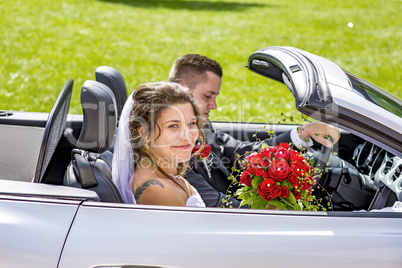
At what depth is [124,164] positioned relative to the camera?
7.56 ft

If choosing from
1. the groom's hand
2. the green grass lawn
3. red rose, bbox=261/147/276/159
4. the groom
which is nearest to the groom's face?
the groom

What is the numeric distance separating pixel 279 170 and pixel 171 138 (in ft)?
1.72

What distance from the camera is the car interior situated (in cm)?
210

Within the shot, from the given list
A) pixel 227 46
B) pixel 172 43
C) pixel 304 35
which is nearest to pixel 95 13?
pixel 172 43

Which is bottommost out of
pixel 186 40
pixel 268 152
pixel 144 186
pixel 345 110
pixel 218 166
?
pixel 218 166

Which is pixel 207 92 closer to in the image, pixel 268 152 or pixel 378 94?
pixel 268 152

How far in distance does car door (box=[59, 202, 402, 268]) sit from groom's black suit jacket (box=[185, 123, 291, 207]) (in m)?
0.77

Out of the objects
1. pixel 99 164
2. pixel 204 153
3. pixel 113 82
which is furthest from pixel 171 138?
pixel 113 82

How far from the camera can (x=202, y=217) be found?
5.95ft

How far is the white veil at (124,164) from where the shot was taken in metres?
2.27

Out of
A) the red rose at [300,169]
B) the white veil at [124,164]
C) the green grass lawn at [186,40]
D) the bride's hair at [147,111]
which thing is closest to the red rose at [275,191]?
the red rose at [300,169]

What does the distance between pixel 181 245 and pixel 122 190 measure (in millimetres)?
629

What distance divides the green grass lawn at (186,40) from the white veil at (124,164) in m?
5.79

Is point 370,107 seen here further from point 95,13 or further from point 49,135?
A: point 95,13
